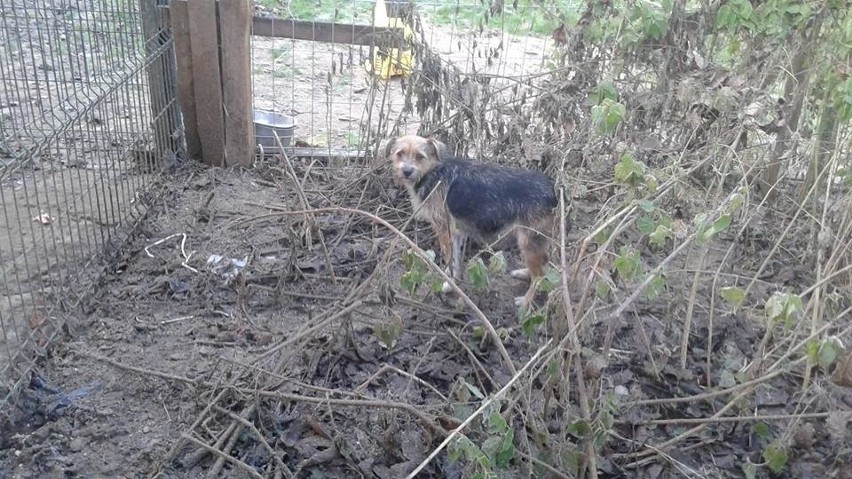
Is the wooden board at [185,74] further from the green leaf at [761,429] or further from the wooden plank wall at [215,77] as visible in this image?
the green leaf at [761,429]

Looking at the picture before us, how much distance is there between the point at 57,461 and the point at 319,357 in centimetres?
149

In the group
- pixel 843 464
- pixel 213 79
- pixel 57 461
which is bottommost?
pixel 57 461

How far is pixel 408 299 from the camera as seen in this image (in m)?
5.26

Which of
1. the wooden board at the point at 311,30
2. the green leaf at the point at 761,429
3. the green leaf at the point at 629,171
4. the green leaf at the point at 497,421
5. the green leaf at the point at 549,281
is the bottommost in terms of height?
the green leaf at the point at 761,429

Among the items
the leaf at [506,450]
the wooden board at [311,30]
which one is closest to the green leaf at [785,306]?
the leaf at [506,450]

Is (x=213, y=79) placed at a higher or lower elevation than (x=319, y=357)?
higher

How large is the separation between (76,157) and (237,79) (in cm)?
212

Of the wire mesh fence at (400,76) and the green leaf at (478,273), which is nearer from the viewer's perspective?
the green leaf at (478,273)

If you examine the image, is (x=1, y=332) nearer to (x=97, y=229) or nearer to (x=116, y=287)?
(x=116, y=287)

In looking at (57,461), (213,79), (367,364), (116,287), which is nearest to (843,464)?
(367,364)

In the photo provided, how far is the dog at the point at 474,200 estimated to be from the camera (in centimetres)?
569

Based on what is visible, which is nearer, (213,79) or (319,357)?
(319,357)

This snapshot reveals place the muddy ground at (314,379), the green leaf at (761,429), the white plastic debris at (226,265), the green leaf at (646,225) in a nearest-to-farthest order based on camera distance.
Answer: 1. the green leaf at (646,225)
2. the green leaf at (761,429)
3. the muddy ground at (314,379)
4. the white plastic debris at (226,265)

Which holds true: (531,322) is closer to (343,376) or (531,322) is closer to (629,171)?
(629,171)
